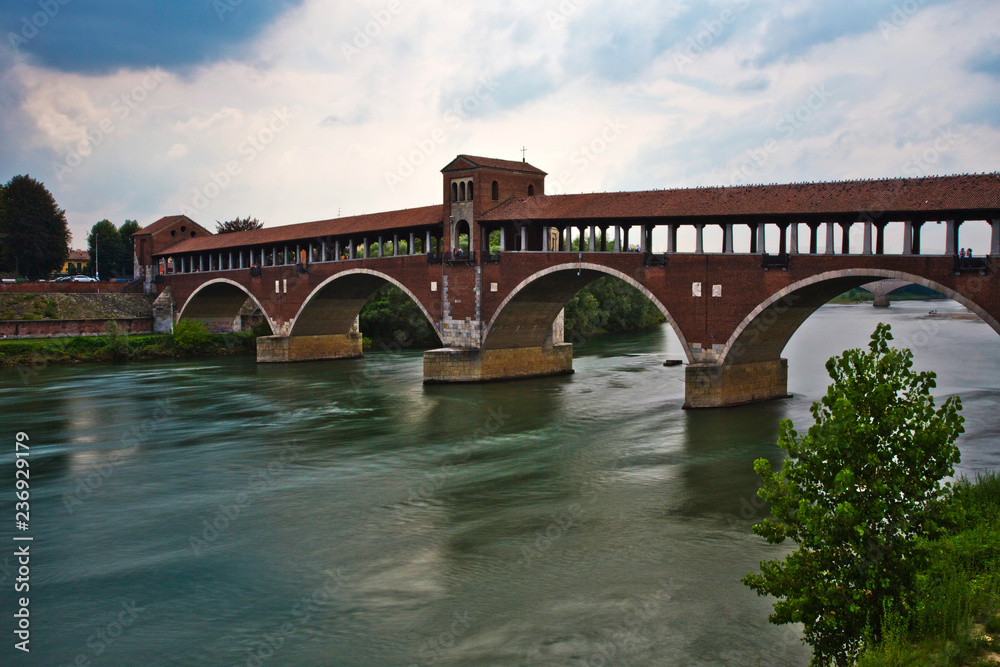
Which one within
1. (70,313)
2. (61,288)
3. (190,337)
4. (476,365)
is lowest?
(476,365)

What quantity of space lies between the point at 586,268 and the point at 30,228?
167ft

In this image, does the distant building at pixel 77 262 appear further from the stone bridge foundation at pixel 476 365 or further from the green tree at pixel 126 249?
the stone bridge foundation at pixel 476 365

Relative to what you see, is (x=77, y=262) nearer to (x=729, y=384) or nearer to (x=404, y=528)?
(x=729, y=384)

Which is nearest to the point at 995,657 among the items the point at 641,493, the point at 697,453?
the point at 641,493

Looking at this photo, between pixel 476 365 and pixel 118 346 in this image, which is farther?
pixel 118 346

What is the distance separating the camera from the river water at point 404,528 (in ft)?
34.3

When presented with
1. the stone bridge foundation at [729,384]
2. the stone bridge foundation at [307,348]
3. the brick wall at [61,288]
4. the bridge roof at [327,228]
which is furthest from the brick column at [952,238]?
the brick wall at [61,288]

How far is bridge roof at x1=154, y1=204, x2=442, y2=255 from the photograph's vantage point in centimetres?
3622

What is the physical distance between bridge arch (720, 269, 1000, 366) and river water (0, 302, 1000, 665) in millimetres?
2039

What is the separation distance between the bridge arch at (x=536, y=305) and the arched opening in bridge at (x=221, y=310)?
71.0 feet

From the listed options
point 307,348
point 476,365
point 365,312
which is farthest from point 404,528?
point 365,312

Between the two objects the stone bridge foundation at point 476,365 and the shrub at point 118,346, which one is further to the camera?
the shrub at point 118,346

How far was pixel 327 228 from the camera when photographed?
4162 cm

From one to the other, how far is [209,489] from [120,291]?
42.3m
